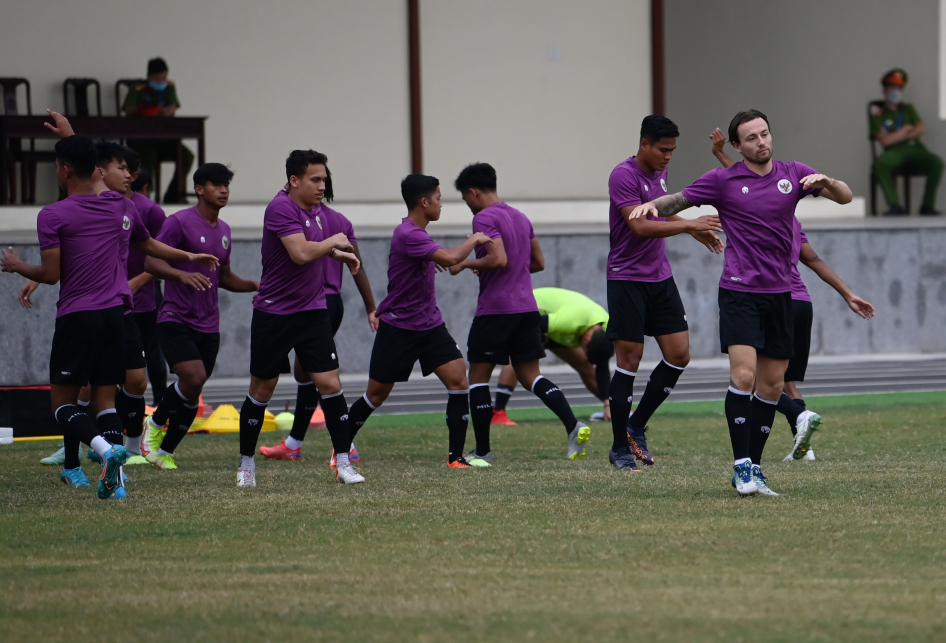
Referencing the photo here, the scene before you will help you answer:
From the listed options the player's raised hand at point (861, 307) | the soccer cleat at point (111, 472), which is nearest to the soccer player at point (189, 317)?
the soccer cleat at point (111, 472)

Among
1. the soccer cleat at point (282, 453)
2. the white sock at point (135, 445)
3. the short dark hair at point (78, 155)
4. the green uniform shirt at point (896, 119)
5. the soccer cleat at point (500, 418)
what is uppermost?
the green uniform shirt at point (896, 119)

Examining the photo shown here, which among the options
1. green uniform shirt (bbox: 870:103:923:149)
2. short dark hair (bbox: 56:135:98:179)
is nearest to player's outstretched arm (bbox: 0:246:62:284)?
short dark hair (bbox: 56:135:98:179)

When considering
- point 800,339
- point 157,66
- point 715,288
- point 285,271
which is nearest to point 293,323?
point 285,271

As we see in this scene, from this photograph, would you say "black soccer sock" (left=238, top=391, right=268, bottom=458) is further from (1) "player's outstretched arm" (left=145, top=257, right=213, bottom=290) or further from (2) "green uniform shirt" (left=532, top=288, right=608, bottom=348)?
(2) "green uniform shirt" (left=532, top=288, right=608, bottom=348)

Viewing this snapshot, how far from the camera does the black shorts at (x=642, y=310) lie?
823cm

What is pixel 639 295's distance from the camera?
325 inches

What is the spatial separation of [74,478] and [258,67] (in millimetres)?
13173

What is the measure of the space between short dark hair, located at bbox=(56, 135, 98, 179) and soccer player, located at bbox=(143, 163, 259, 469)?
1.31 m

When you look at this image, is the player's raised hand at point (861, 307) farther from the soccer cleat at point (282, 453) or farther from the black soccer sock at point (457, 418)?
the soccer cleat at point (282, 453)

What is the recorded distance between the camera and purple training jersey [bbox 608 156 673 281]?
8102 mm

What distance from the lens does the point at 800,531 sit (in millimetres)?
5770

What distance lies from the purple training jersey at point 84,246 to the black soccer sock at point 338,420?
130 cm

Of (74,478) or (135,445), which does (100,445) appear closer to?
(74,478)

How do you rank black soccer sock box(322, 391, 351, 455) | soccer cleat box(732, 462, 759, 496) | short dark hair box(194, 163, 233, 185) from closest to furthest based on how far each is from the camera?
soccer cleat box(732, 462, 759, 496), black soccer sock box(322, 391, 351, 455), short dark hair box(194, 163, 233, 185)
